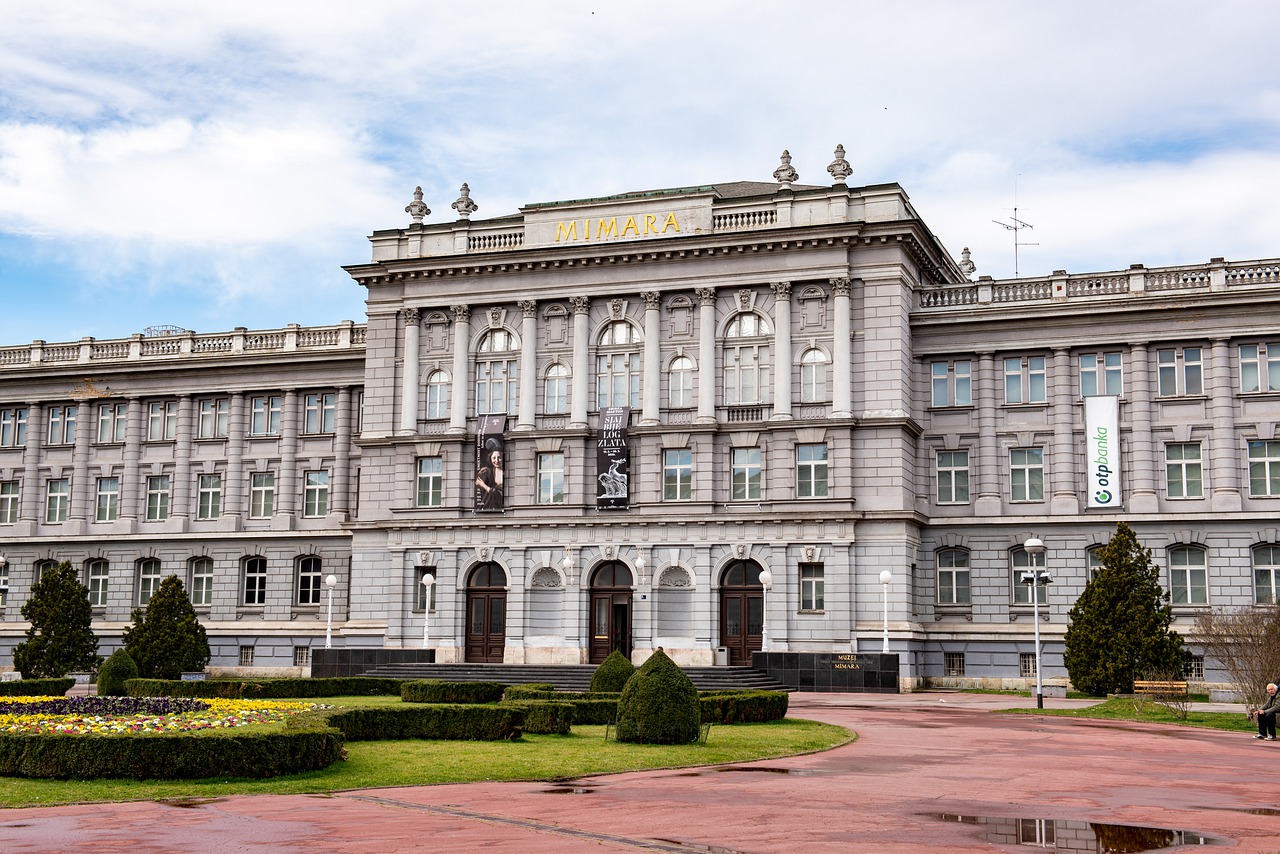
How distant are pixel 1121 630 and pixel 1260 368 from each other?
51.2ft

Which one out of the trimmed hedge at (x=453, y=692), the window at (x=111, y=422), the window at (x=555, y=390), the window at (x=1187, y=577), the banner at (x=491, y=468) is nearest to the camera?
the trimmed hedge at (x=453, y=692)

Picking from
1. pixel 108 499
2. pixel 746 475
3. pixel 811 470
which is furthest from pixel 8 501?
pixel 811 470

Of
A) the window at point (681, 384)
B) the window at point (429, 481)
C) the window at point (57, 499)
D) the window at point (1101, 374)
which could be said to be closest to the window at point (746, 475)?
the window at point (681, 384)

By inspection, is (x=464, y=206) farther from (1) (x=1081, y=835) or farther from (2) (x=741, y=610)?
(1) (x=1081, y=835)

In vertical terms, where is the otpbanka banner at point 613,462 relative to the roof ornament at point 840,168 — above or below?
below

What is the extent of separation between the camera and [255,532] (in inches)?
2539

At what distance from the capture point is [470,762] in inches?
919

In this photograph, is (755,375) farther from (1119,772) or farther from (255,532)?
(1119,772)

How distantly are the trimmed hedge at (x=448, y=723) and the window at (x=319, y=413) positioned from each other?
39.0m

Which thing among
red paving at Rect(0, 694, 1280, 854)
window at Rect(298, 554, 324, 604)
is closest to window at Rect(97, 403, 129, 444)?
window at Rect(298, 554, 324, 604)

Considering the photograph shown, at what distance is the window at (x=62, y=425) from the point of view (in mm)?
69375

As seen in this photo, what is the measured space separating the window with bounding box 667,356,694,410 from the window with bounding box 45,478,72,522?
33343mm

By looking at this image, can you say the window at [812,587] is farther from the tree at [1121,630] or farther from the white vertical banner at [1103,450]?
the white vertical banner at [1103,450]

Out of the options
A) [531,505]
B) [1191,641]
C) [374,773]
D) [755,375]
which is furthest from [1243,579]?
[374,773]
